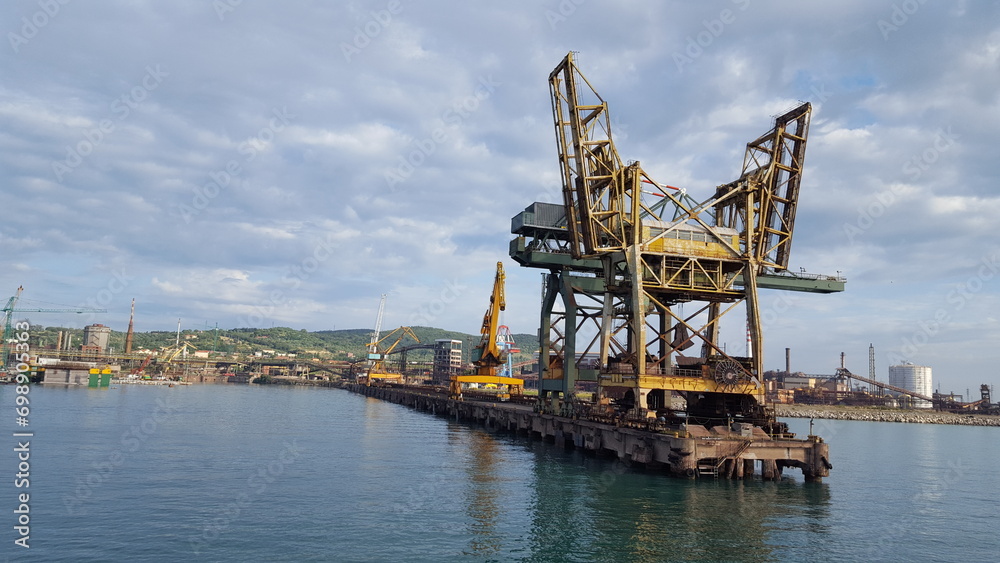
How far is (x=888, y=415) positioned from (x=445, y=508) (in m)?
148

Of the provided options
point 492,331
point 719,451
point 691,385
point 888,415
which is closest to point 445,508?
point 719,451

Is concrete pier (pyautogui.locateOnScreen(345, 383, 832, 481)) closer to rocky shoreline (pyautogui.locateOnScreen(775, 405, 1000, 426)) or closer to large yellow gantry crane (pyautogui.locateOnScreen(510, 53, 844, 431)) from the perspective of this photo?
large yellow gantry crane (pyautogui.locateOnScreen(510, 53, 844, 431))

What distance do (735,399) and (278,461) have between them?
29.8 m

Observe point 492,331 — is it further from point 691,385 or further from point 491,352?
point 691,385

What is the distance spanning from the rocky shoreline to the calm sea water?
10232 cm

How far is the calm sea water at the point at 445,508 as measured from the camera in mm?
21188

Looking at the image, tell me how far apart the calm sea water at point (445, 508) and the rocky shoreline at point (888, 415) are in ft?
336

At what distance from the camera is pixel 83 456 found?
1510 inches

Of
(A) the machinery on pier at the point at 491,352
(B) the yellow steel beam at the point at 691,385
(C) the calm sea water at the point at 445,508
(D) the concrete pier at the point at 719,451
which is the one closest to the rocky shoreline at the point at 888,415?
(A) the machinery on pier at the point at 491,352

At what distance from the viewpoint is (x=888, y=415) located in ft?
472

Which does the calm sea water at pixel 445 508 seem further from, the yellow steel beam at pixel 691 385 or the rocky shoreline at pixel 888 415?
the rocky shoreline at pixel 888 415

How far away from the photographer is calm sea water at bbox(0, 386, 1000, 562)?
21188 mm

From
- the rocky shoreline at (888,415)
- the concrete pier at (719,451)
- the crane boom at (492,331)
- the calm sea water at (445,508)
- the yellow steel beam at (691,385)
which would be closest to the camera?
the calm sea water at (445,508)

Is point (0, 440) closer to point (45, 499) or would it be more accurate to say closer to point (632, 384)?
point (45, 499)
